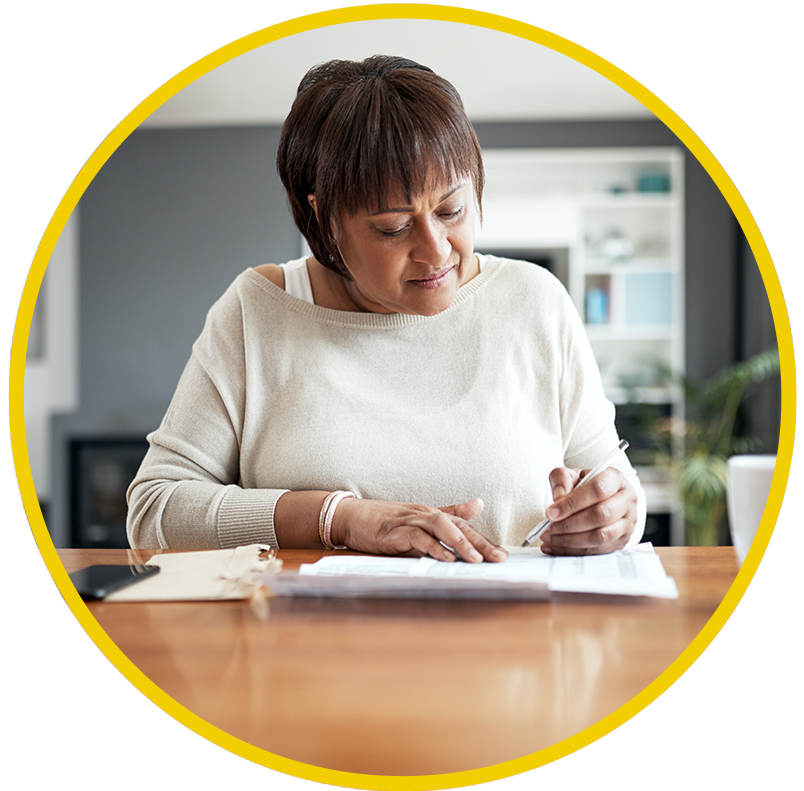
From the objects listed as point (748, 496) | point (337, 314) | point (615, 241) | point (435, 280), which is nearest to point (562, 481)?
point (748, 496)

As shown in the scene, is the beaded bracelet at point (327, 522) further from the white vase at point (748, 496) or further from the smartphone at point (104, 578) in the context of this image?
the white vase at point (748, 496)

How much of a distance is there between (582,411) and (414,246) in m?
0.28

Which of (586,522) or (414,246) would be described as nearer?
(586,522)

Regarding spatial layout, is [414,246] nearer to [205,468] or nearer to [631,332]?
[205,468]

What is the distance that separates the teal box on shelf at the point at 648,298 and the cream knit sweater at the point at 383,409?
2846 millimetres

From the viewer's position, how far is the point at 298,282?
91 cm

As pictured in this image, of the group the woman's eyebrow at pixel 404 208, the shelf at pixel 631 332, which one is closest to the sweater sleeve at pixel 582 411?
the woman's eyebrow at pixel 404 208

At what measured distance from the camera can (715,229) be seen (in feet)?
12.1

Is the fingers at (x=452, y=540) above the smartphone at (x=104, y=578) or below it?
above

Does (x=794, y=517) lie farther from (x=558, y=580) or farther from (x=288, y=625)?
(x=288, y=625)

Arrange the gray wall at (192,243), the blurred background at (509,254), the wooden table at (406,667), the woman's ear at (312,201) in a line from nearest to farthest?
the wooden table at (406,667) → the woman's ear at (312,201) → the blurred background at (509,254) → the gray wall at (192,243)

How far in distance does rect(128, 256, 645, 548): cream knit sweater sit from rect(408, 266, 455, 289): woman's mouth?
0.42 ft

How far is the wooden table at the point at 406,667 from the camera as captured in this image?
0.35 metres

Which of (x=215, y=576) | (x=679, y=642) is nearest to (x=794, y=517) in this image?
(x=679, y=642)
